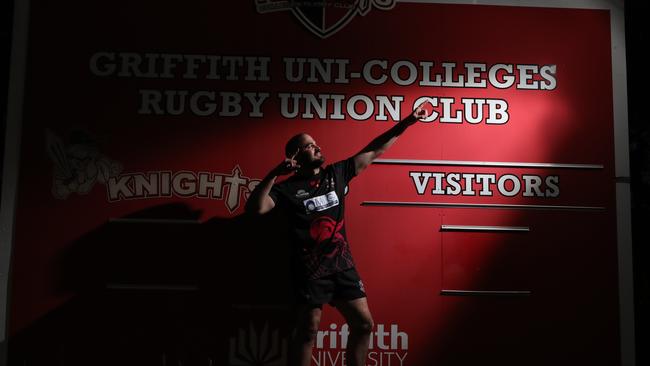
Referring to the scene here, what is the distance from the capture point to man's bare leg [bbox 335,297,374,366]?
7.75ft

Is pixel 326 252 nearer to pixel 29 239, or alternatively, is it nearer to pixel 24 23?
pixel 29 239

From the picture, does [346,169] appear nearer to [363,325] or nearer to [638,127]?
[363,325]

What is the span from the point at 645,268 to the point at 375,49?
1.89 m

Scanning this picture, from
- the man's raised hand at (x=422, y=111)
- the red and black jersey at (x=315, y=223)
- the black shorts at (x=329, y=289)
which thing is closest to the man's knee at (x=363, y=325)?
the black shorts at (x=329, y=289)

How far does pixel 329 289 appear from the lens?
2.39 meters

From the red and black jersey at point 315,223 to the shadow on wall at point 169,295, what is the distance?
36 centimetres

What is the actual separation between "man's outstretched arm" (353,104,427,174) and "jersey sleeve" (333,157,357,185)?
0.02 m

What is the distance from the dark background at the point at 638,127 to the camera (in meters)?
2.85

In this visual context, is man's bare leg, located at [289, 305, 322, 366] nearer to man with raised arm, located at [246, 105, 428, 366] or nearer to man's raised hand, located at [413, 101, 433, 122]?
man with raised arm, located at [246, 105, 428, 366]

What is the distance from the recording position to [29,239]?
275 cm

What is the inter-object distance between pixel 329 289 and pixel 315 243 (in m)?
0.22

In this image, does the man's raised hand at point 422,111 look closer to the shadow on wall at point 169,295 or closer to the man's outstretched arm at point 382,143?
the man's outstretched arm at point 382,143

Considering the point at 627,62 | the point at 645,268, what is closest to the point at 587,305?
the point at 645,268

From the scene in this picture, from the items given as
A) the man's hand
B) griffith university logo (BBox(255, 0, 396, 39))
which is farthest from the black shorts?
griffith university logo (BBox(255, 0, 396, 39))
